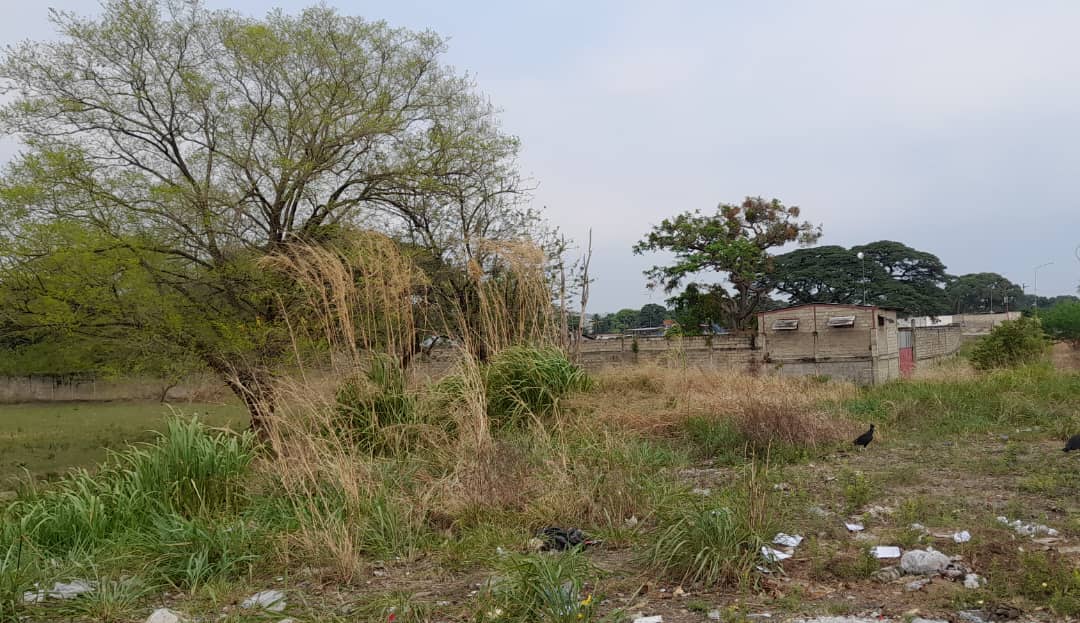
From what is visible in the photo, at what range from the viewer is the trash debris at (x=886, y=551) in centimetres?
325

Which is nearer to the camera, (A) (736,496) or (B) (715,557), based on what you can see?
(B) (715,557)

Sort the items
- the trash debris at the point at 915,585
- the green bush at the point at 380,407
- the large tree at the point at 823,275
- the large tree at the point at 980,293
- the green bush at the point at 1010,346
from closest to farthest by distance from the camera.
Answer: the trash debris at the point at 915,585
the green bush at the point at 380,407
the green bush at the point at 1010,346
the large tree at the point at 823,275
the large tree at the point at 980,293

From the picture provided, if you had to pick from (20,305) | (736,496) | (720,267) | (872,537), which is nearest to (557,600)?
(736,496)

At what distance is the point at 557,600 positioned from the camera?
8.65ft

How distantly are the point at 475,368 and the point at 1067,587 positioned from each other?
13.9ft

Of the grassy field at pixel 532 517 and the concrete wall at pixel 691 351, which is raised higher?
the concrete wall at pixel 691 351

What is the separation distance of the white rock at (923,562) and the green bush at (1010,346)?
50.0 ft

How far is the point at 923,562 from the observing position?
3.06 meters

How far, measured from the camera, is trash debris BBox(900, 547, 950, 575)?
304 centimetres

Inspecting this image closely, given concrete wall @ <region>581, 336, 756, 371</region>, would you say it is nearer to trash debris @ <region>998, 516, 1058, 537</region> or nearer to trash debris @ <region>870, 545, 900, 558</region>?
trash debris @ <region>998, 516, 1058, 537</region>

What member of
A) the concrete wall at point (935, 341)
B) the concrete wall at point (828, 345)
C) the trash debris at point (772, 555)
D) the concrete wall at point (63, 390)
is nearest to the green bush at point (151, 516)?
the trash debris at point (772, 555)

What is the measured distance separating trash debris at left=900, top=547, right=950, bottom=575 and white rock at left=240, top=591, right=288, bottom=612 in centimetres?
267

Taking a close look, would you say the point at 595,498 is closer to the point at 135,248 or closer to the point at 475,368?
the point at 475,368

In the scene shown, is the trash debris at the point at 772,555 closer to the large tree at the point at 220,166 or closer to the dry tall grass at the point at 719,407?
the dry tall grass at the point at 719,407
